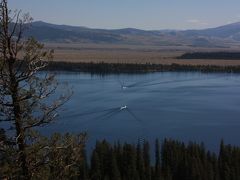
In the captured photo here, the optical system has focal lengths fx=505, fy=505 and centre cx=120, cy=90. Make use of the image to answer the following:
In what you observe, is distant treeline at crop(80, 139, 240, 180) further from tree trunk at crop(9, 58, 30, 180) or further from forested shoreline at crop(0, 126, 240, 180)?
tree trunk at crop(9, 58, 30, 180)

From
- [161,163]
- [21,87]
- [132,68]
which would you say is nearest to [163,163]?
[161,163]

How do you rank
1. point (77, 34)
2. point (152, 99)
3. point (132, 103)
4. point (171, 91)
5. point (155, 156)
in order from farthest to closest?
point (77, 34) < point (171, 91) < point (152, 99) < point (132, 103) < point (155, 156)

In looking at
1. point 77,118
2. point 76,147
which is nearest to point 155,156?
point 77,118

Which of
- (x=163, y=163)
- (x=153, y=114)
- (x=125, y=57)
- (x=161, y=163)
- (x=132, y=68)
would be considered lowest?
(x=161, y=163)

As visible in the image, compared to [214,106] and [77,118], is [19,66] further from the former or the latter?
[214,106]

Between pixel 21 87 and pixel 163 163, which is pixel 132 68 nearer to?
pixel 163 163
